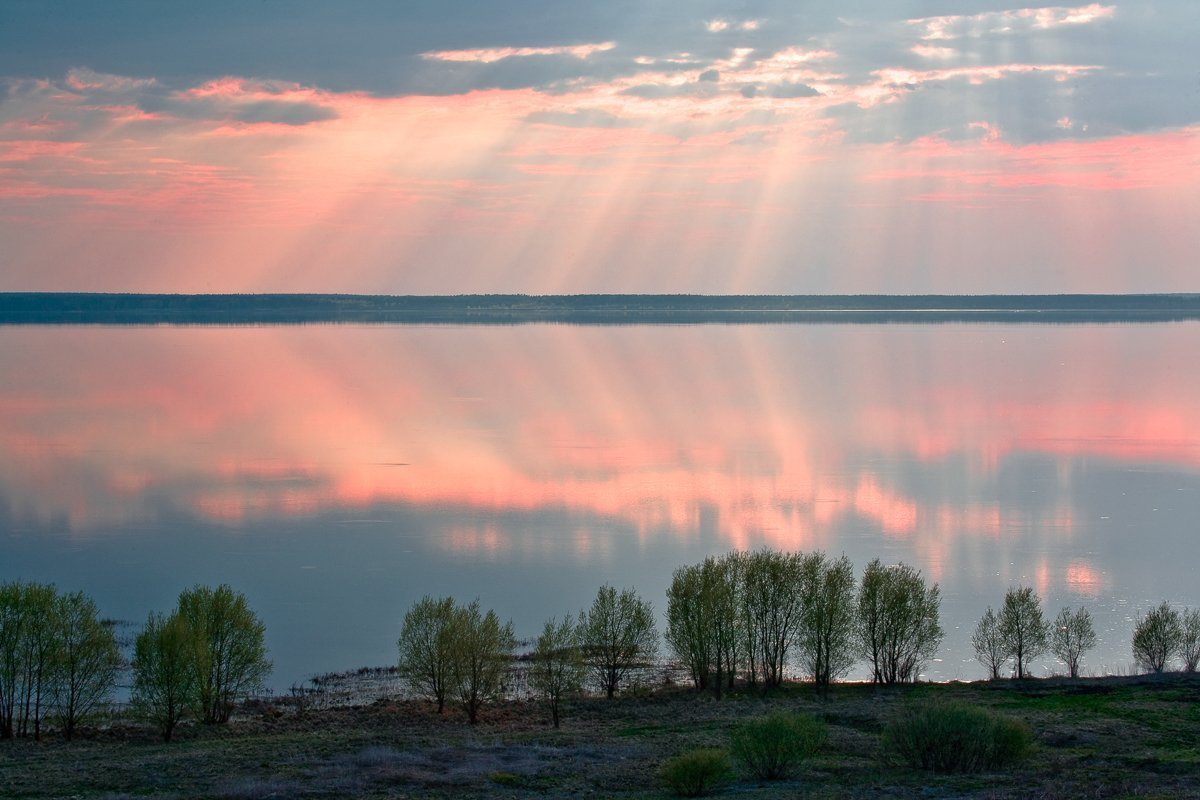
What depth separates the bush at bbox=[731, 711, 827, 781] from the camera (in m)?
20.1

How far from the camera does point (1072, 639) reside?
33750 millimetres

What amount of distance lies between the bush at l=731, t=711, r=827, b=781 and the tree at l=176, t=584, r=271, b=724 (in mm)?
13336

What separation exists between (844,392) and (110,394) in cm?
6259

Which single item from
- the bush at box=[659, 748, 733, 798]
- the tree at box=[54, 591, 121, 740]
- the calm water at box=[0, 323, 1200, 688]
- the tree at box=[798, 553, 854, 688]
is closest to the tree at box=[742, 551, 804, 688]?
the tree at box=[798, 553, 854, 688]

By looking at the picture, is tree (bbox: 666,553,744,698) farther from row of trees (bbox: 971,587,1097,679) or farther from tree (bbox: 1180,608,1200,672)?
tree (bbox: 1180,608,1200,672)

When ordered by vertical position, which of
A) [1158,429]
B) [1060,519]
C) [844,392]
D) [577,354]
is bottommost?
[1060,519]

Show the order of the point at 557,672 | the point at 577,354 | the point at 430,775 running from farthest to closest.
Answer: the point at 577,354, the point at 557,672, the point at 430,775

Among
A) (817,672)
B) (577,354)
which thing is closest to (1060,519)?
(817,672)

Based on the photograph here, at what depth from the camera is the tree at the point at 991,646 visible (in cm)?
3319

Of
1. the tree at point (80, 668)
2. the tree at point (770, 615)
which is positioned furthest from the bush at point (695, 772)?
the tree at point (80, 668)

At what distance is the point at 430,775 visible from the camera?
68.2 feet

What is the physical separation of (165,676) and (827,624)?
16842 mm

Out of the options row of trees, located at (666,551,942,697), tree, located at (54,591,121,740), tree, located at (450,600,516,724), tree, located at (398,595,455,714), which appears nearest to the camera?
tree, located at (54,591,121,740)

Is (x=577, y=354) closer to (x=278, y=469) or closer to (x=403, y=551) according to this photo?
(x=278, y=469)
